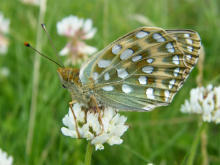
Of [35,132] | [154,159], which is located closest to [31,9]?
[35,132]

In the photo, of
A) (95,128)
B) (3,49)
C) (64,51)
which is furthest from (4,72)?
(95,128)

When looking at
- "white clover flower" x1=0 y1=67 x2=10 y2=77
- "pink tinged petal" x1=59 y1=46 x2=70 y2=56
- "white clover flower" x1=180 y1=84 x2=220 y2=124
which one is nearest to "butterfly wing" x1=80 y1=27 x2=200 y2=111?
"white clover flower" x1=180 y1=84 x2=220 y2=124

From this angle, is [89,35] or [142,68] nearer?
[142,68]

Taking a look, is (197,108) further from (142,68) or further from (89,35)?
(89,35)

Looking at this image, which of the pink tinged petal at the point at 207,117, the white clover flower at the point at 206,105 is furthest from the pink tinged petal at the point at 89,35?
the pink tinged petal at the point at 207,117

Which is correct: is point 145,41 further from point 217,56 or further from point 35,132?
point 217,56

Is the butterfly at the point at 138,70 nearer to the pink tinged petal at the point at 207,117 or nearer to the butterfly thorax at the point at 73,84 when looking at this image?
the butterfly thorax at the point at 73,84
